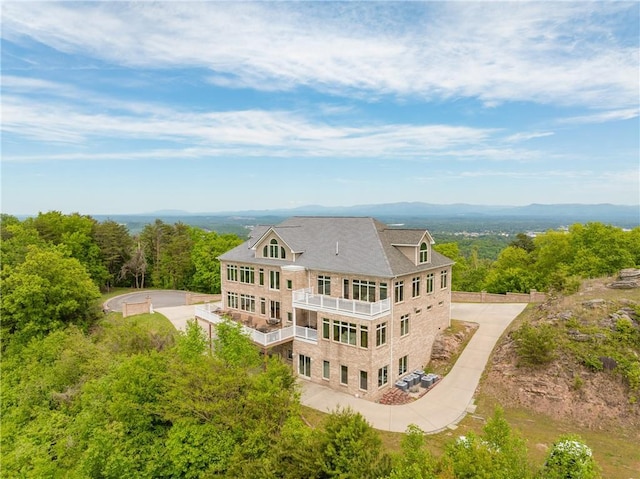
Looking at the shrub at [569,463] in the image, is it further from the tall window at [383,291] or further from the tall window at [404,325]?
the tall window at [404,325]

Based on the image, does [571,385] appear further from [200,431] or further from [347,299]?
[200,431]

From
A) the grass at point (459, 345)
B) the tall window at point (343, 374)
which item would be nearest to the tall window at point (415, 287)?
the grass at point (459, 345)

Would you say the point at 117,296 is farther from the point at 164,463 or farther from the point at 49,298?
the point at 164,463

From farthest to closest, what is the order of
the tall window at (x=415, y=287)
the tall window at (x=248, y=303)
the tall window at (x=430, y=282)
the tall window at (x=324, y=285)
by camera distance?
the tall window at (x=248, y=303)
the tall window at (x=430, y=282)
the tall window at (x=324, y=285)
the tall window at (x=415, y=287)

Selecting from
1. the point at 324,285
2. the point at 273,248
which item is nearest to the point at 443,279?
the point at 324,285

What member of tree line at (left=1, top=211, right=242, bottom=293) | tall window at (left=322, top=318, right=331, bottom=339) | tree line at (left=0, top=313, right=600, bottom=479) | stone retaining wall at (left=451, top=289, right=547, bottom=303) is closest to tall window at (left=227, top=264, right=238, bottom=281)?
tree line at (left=0, top=313, right=600, bottom=479)
